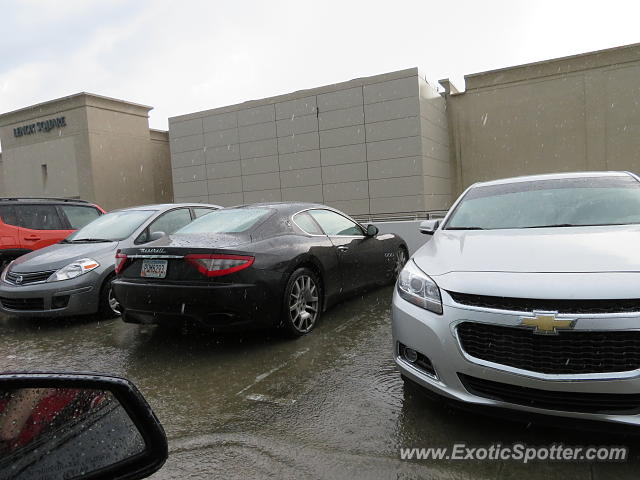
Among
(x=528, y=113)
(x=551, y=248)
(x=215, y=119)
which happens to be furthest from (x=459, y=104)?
(x=551, y=248)

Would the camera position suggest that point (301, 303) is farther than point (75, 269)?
No

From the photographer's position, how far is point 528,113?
782 inches

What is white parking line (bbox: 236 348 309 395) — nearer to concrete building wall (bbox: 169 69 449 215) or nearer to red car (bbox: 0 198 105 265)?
red car (bbox: 0 198 105 265)

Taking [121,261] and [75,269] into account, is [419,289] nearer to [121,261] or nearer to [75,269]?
[121,261]

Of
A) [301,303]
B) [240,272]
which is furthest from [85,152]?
[240,272]

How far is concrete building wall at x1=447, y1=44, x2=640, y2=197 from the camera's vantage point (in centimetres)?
1850

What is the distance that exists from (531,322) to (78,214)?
296 inches

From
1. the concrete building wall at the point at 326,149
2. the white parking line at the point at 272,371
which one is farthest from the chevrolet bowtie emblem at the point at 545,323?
the concrete building wall at the point at 326,149

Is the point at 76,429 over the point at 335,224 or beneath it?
beneath

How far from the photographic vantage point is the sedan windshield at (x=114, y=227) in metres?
6.04

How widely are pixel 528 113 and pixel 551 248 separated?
1939 cm

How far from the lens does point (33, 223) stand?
7156 mm

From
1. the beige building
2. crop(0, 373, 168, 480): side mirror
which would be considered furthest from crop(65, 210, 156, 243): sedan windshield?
the beige building

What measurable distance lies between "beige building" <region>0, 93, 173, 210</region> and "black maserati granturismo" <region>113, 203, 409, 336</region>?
70.0ft
